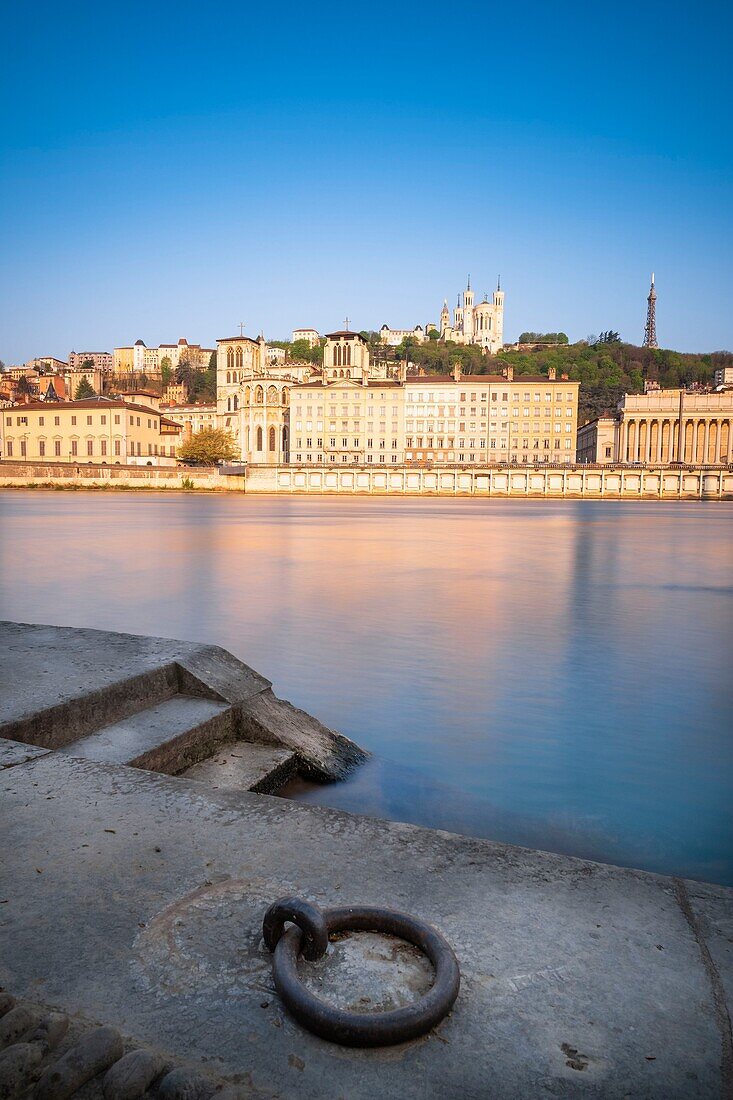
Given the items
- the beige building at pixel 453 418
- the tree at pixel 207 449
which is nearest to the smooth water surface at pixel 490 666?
the tree at pixel 207 449

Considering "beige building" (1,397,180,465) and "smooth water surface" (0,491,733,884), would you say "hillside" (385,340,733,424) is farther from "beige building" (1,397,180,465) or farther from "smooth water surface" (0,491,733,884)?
"smooth water surface" (0,491,733,884)

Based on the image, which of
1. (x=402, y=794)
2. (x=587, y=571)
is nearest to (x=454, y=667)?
(x=402, y=794)

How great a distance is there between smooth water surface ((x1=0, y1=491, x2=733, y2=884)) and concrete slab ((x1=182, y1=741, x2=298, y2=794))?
0.69 feet

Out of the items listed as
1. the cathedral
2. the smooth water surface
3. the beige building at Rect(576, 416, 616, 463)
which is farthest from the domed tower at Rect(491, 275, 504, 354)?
the smooth water surface

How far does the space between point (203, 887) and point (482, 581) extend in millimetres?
12372

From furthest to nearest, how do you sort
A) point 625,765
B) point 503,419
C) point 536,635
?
point 503,419 → point 536,635 → point 625,765

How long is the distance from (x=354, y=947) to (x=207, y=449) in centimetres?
9988

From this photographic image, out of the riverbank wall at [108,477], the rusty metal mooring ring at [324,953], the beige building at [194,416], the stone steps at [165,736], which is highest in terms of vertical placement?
the beige building at [194,416]

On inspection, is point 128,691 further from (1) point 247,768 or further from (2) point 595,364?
(2) point 595,364

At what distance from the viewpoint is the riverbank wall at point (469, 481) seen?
260 feet

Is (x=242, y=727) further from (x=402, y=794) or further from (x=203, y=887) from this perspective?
(x=203, y=887)

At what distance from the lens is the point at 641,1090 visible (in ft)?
4.38

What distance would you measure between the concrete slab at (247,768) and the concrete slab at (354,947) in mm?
987

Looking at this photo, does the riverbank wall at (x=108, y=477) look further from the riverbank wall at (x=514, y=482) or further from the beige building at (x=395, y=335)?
the beige building at (x=395, y=335)
